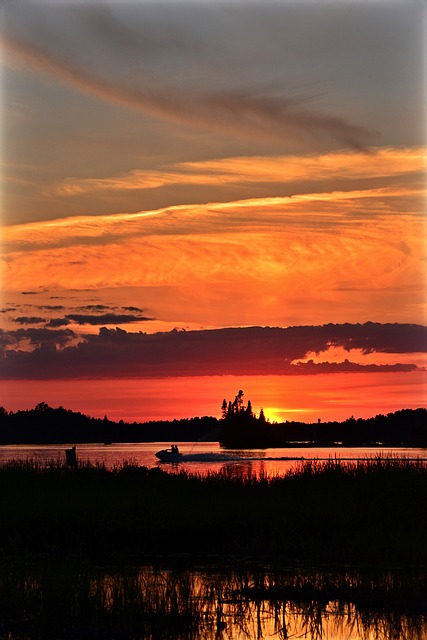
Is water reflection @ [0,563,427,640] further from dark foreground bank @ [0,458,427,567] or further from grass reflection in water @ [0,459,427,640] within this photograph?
dark foreground bank @ [0,458,427,567]

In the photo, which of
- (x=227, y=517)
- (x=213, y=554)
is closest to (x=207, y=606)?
(x=213, y=554)

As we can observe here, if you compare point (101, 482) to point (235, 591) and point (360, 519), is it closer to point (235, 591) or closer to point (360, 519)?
point (360, 519)

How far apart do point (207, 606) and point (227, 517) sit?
8.70 meters

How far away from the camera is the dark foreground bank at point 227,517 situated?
21766mm

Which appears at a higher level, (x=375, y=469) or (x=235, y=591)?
(x=375, y=469)

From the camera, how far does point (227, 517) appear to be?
25281 millimetres

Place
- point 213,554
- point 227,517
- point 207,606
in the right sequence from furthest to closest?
point 227,517, point 213,554, point 207,606

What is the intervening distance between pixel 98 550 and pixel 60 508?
321cm

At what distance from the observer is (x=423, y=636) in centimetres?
1511

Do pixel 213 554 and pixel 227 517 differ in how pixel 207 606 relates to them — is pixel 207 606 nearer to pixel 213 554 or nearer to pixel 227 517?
pixel 213 554

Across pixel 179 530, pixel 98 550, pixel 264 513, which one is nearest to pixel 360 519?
pixel 264 513

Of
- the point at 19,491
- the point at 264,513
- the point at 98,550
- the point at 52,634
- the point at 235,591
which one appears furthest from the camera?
the point at 19,491

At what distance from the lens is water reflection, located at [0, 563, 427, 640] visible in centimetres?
1498

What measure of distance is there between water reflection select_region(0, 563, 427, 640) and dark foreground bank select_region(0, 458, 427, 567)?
287 centimetres
